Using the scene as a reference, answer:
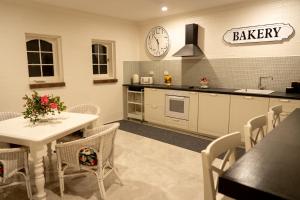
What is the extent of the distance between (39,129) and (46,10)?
2.47 m

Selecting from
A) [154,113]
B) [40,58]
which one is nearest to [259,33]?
[154,113]

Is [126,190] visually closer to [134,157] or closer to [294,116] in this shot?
[134,157]

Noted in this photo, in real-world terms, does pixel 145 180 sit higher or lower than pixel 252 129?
lower

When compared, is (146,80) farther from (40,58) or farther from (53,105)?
(53,105)

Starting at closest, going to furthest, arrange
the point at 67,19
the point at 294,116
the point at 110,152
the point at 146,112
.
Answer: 1. the point at 294,116
2. the point at 110,152
3. the point at 67,19
4. the point at 146,112

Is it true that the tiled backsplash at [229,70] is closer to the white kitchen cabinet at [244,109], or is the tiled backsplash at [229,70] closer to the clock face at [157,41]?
the clock face at [157,41]

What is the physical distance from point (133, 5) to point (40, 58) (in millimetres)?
1850

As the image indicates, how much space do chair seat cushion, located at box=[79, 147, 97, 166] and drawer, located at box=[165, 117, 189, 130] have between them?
237 cm

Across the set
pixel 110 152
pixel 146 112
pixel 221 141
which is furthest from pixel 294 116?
pixel 146 112

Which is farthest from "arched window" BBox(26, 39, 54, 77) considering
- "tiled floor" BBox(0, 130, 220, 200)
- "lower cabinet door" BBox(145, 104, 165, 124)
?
"lower cabinet door" BBox(145, 104, 165, 124)

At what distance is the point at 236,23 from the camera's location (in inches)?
144

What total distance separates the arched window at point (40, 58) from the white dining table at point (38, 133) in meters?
1.61

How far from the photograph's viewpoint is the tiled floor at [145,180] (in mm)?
2100

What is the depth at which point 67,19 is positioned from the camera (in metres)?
3.82
